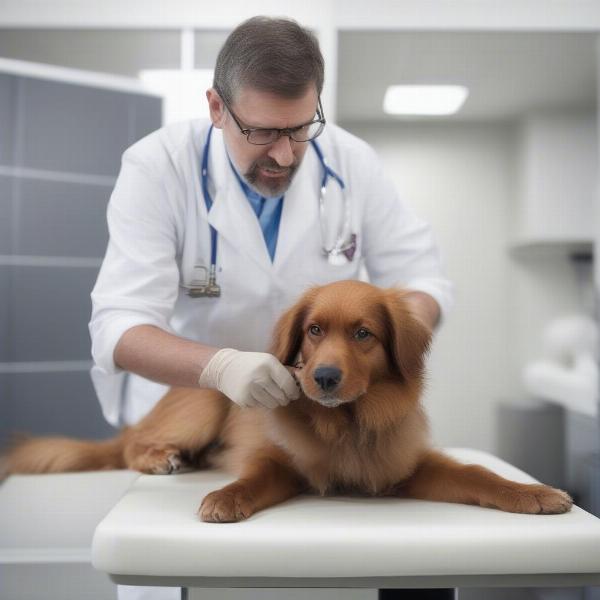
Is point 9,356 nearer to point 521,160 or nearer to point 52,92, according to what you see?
point 52,92

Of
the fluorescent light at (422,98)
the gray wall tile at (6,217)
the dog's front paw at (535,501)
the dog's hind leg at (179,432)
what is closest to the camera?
the dog's front paw at (535,501)

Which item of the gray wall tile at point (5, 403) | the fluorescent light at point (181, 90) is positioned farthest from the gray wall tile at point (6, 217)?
the fluorescent light at point (181, 90)

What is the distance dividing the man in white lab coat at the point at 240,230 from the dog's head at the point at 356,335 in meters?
0.09

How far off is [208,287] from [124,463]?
44 cm

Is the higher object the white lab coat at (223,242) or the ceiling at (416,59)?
the ceiling at (416,59)

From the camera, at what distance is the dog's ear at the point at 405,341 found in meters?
1.09

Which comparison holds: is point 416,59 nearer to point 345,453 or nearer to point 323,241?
point 323,241

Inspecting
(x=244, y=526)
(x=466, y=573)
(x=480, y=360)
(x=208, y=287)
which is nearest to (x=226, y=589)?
(x=244, y=526)

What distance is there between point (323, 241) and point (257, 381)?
501mm

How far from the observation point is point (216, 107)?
1.33 metres

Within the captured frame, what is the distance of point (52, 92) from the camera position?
206cm

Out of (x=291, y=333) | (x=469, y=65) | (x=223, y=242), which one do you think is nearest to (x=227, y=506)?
(x=291, y=333)

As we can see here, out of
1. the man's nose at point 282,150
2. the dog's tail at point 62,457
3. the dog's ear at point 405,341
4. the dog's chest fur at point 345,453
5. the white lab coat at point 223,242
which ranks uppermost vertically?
the man's nose at point 282,150

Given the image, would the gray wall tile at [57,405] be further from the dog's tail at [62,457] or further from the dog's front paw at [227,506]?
the dog's front paw at [227,506]
